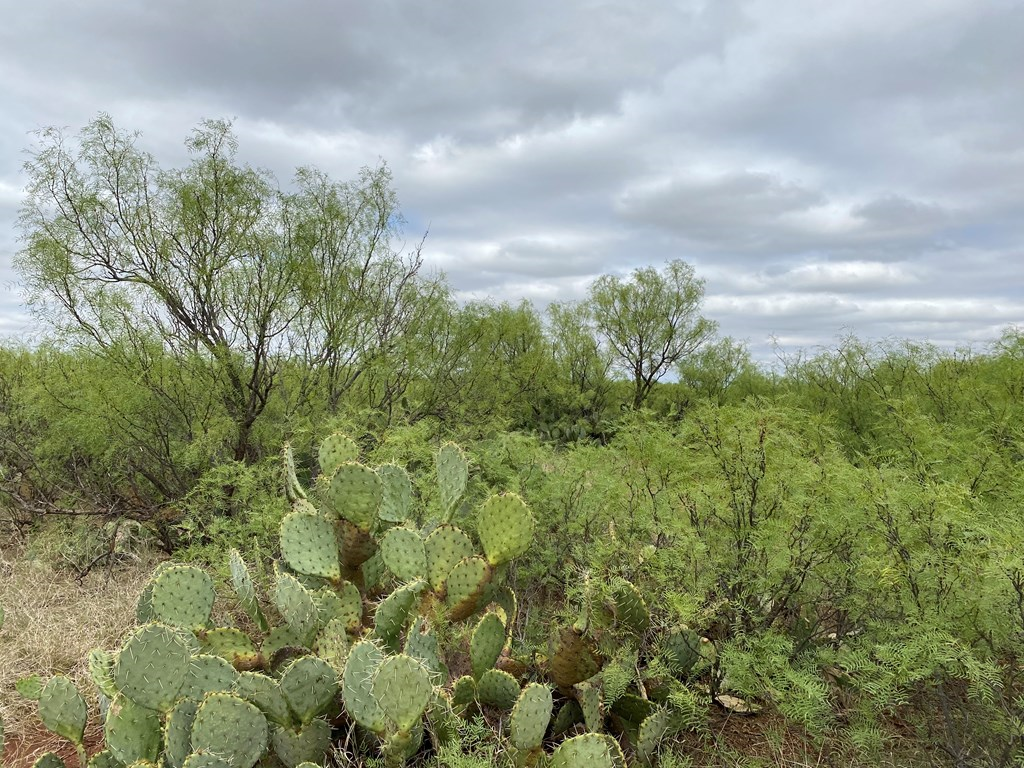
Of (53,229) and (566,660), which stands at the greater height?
(53,229)

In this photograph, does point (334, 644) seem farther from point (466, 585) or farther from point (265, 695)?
point (466, 585)

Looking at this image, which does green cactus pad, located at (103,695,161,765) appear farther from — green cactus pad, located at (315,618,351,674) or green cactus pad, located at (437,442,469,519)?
green cactus pad, located at (437,442,469,519)

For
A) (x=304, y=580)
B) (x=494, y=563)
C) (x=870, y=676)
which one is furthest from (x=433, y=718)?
(x=870, y=676)

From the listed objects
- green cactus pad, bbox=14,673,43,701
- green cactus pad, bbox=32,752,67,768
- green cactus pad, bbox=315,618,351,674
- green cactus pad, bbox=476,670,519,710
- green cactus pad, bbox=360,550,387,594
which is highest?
green cactus pad, bbox=360,550,387,594

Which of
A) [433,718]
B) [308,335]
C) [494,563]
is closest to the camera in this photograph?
[433,718]

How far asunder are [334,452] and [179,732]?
6.83 feet

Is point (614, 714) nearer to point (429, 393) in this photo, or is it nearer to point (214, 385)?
point (214, 385)

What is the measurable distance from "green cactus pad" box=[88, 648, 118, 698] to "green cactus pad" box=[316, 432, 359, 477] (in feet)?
5.35

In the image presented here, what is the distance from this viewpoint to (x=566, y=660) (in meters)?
3.35

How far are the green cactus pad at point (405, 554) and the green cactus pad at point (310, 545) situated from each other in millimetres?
313

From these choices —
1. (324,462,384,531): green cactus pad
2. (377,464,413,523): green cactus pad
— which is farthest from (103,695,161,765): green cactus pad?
(377,464,413,523): green cactus pad

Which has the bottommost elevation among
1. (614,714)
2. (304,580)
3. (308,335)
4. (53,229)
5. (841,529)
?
(614,714)

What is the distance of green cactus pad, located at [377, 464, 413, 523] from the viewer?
4.34 meters

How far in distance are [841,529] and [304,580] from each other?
10.1ft
